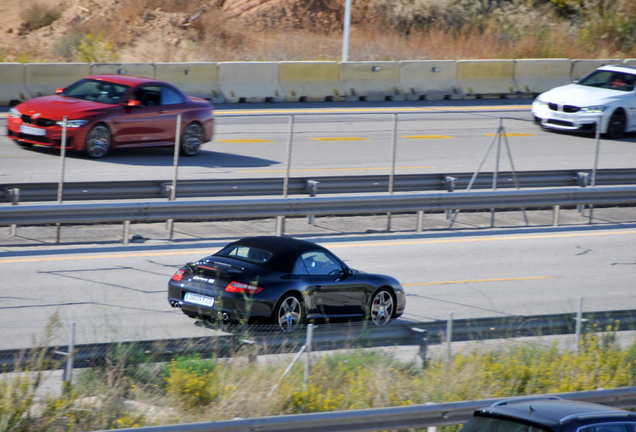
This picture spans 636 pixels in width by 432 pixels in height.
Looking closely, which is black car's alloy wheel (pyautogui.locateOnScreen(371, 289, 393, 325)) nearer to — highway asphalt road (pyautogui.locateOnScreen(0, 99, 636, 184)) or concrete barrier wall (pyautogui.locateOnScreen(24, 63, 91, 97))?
highway asphalt road (pyautogui.locateOnScreen(0, 99, 636, 184))

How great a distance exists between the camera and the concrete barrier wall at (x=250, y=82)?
2531cm

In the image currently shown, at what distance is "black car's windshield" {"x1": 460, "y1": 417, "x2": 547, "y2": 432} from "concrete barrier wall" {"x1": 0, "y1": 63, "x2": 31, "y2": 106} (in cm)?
1948

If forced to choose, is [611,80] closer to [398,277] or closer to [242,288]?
A: [398,277]

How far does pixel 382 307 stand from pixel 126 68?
603 inches

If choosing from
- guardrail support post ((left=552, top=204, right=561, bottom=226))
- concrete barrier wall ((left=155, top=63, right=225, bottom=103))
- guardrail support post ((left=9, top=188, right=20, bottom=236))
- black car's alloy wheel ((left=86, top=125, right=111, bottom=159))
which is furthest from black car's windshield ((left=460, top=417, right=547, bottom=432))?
concrete barrier wall ((left=155, top=63, right=225, bottom=103))

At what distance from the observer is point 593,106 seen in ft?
75.3

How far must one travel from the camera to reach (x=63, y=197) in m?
14.1

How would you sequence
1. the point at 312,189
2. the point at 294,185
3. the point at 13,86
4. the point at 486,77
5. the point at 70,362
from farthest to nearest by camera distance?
the point at 486,77 < the point at 13,86 < the point at 294,185 < the point at 312,189 < the point at 70,362

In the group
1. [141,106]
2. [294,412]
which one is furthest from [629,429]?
[141,106]

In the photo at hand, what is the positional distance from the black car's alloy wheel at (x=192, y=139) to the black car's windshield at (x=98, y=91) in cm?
165

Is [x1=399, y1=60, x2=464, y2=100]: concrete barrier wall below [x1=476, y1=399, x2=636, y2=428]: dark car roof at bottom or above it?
above

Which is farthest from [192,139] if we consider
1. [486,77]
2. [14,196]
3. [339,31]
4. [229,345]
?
[339,31]

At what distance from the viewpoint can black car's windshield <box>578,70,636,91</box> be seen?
24.0 m

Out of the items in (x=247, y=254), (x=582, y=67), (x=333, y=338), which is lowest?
(x=333, y=338)
